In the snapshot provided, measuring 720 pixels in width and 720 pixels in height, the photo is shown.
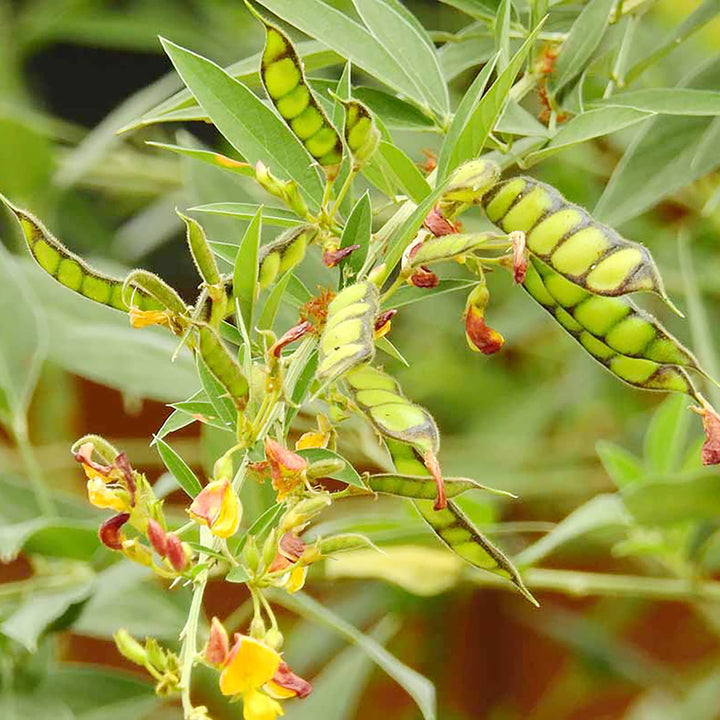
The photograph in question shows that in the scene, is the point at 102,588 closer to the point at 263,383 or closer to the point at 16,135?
the point at 263,383

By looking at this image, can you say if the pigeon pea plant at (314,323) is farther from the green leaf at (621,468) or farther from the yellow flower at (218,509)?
the green leaf at (621,468)

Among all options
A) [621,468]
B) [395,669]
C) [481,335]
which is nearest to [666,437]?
[621,468]

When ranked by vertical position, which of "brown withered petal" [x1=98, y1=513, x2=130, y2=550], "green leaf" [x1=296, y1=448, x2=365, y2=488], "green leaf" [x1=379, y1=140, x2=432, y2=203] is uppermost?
"green leaf" [x1=379, y1=140, x2=432, y2=203]

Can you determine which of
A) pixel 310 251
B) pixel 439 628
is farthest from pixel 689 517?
pixel 439 628

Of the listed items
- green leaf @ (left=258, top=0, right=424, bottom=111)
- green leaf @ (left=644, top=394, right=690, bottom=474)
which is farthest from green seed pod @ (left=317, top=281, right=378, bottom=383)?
green leaf @ (left=644, top=394, right=690, bottom=474)

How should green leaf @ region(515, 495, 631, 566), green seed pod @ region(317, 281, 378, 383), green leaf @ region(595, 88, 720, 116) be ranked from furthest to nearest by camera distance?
1. green leaf @ region(515, 495, 631, 566)
2. green leaf @ region(595, 88, 720, 116)
3. green seed pod @ region(317, 281, 378, 383)

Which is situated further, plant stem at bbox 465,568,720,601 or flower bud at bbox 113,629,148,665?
plant stem at bbox 465,568,720,601

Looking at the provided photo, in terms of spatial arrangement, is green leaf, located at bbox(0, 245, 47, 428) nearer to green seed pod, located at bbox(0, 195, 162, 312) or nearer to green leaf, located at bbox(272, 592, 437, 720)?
green leaf, located at bbox(272, 592, 437, 720)

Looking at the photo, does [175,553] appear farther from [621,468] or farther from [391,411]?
[621,468]

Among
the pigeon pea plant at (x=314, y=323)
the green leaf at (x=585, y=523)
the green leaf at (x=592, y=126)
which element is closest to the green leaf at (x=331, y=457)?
the pigeon pea plant at (x=314, y=323)
